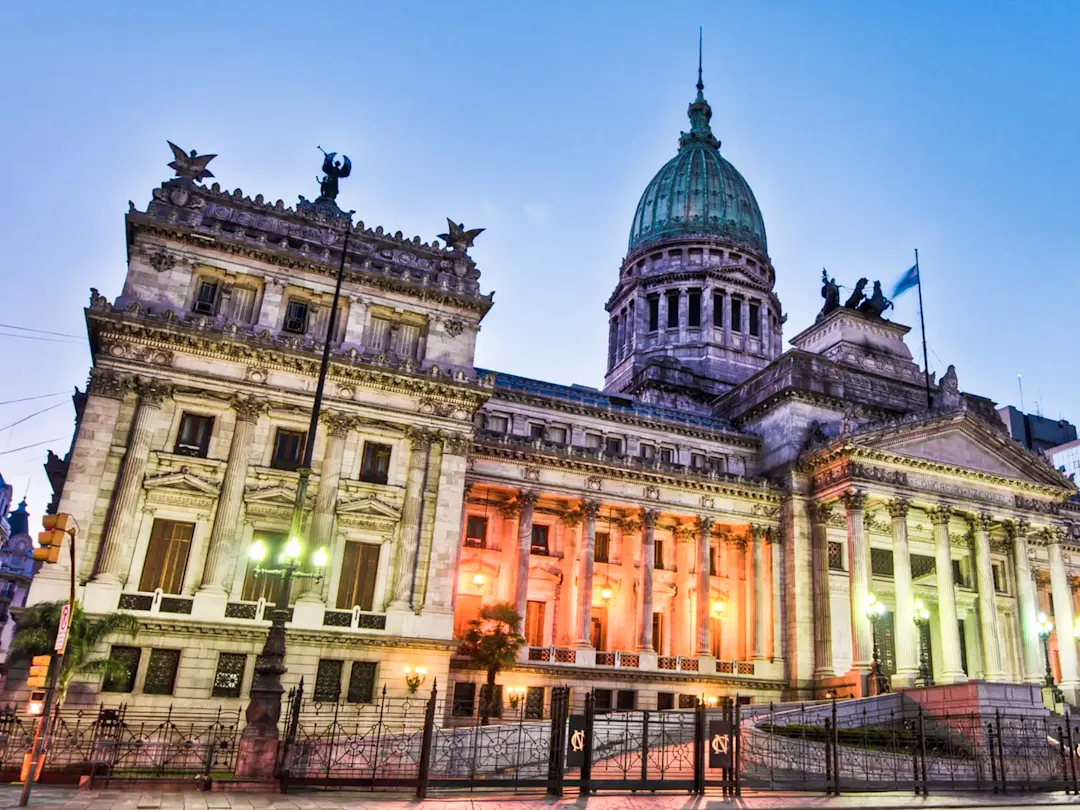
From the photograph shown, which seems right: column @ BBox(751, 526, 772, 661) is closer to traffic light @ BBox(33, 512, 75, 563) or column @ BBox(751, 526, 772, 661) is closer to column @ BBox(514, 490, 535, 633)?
column @ BBox(514, 490, 535, 633)

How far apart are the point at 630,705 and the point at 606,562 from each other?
8.57 metres

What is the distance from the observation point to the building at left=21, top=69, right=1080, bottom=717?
35.8m

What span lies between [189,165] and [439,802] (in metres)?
34.1

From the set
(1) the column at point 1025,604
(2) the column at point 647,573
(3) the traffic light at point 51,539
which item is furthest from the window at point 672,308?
(3) the traffic light at point 51,539

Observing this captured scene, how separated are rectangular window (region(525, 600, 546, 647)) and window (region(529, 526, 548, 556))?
297 centimetres

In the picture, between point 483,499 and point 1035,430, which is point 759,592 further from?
point 1035,430

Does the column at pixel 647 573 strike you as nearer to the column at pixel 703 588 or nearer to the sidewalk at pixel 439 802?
the column at pixel 703 588

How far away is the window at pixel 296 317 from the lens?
4089 cm

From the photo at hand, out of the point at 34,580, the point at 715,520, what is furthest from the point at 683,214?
the point at 34,580

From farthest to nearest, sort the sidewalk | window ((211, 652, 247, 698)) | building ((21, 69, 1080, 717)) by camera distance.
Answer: building ((21, 69, 1080, 717)), window ((211, 652, 247, 698)), the sidewalk

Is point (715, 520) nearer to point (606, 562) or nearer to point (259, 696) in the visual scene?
point (606, 562)

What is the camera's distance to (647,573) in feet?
160

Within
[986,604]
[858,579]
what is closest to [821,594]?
[858,579]

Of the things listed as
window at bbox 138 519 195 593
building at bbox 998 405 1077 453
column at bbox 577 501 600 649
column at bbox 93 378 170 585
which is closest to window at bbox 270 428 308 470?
window at bbox 138 519 195 593
